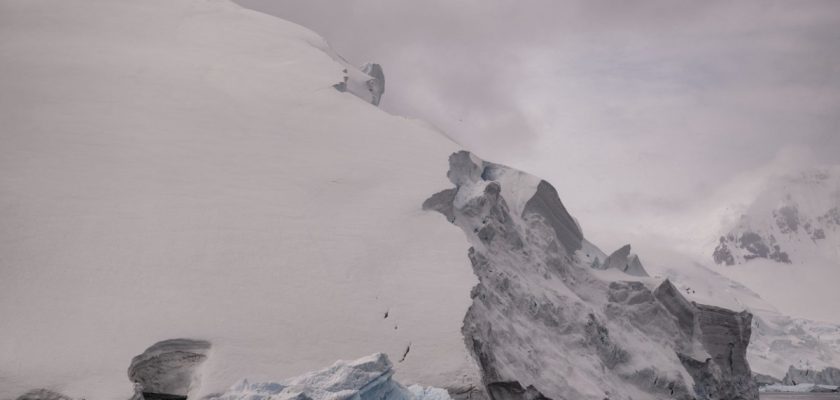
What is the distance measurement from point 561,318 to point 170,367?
12.6m

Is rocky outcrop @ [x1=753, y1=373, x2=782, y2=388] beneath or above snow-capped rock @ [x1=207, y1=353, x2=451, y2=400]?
above

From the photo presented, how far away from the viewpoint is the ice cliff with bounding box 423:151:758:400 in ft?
45.2

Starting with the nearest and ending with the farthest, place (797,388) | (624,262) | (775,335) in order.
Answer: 1. (624,262)
2. (797,388)
3. (775,335)

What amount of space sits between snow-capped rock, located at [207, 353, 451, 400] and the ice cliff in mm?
2325

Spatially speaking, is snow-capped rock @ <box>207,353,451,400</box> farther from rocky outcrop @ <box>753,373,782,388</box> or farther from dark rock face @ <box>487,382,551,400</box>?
rocky outcrop @ <box>753,373,782,388</box>

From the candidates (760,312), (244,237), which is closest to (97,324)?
(244,237)

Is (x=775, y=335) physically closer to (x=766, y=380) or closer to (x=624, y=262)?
(x=766, y=380)

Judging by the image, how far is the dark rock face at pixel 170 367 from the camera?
8.59m

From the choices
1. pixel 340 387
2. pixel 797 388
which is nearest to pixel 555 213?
pixel 340 387

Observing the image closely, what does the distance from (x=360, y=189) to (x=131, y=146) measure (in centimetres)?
555

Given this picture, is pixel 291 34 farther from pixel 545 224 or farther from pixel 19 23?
pixel 545 224

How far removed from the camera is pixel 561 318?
18062 mm

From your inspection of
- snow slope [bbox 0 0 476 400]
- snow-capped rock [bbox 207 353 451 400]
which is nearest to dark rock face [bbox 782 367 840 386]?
snow slope [bbox 0 0 476 400]

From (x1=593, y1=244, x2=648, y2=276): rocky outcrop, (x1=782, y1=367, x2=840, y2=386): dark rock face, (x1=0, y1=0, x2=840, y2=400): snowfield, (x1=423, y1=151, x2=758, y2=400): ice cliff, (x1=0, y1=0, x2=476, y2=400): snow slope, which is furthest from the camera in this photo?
(x1=782, y1=367, x2=840, y2=386): dark rock face
